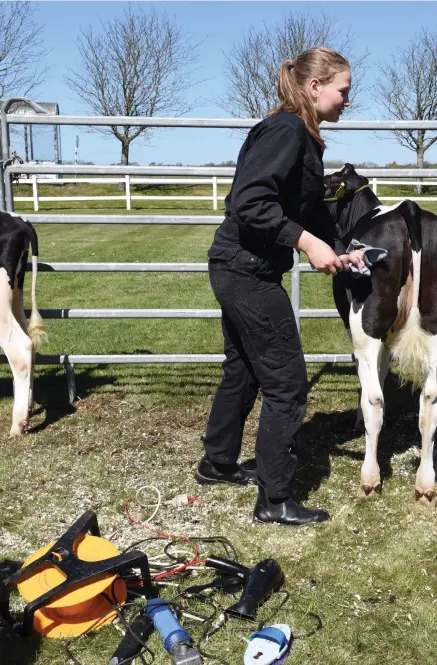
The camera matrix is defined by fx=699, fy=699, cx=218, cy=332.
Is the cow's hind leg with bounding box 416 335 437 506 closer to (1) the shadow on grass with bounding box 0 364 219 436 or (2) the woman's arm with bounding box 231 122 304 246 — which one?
(2) the woman's arm with bounding box 231 122 304 246

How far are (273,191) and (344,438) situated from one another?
7.32 ft

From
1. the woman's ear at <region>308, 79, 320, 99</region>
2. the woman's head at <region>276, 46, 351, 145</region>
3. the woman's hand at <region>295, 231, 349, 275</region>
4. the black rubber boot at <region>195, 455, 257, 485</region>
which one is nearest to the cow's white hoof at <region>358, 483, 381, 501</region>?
the black rubber boot at <region>195, 455, 257, 485</region>

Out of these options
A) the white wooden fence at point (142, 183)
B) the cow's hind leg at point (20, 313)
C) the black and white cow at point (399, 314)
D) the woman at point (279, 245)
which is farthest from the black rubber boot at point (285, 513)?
the white wooden fence at point (142, 183)

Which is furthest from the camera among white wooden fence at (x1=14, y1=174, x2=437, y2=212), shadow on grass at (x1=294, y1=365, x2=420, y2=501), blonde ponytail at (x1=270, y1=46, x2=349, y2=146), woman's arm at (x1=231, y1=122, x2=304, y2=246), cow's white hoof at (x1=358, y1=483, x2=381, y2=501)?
white wooden fence at (x1=14, y1=174, x2=437, y2=212)

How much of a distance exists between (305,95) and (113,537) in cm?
238

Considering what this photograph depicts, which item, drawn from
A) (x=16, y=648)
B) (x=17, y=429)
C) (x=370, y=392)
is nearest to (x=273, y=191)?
(x=370, y=392)

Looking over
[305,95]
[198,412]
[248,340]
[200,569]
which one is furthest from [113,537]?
[305,95]

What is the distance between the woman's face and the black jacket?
0.57 feet

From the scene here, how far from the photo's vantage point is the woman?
3.13 meters

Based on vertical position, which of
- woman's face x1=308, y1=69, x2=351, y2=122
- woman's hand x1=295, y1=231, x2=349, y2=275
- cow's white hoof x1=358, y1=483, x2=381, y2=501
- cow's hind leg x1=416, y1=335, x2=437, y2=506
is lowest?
cow's white hoof x1=358, y1=483, x2=381, y2=501

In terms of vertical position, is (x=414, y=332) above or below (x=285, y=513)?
above

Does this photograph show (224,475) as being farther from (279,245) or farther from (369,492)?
(279,245)

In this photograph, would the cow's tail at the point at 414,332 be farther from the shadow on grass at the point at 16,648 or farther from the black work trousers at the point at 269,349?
the shadow on grass at the point at 16,648

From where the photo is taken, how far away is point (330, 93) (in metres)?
3.32
